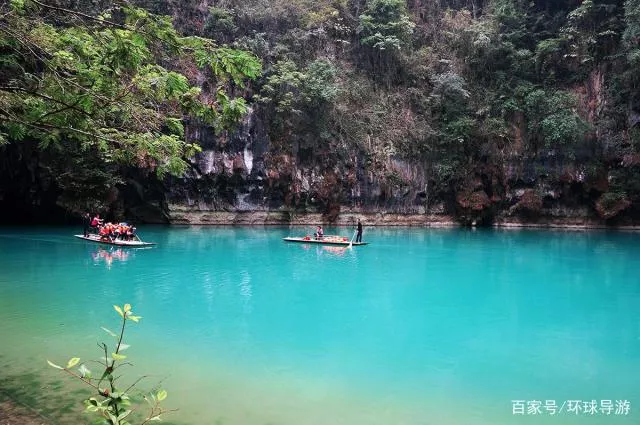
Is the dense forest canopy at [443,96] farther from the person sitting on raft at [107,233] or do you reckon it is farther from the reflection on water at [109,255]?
the reflection on water at [109,255]

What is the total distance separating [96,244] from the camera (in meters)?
20.9

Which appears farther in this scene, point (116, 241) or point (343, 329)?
point (116, 241)

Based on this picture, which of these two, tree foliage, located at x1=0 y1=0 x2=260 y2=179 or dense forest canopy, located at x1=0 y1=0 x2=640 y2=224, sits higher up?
dense forest canopy, located at x1=0 y1=0 x2=640 y2=224

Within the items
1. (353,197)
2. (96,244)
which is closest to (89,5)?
(96,244)

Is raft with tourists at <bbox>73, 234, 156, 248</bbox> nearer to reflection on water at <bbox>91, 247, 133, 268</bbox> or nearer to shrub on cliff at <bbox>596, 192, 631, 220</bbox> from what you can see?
reflection on water at <bbox>91, 247, 133, 268</bbox>

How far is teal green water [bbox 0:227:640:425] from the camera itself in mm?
6203

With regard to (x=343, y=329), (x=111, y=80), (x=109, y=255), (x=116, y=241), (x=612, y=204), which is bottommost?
(x=343, y=329)

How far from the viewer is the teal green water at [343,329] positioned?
6.20 metres

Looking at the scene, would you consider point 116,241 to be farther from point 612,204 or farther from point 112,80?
point 612,204

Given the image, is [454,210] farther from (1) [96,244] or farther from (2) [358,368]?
(2) [358,368]

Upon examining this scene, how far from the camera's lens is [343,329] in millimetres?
9250

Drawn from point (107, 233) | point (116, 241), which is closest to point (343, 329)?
point (116, 241)

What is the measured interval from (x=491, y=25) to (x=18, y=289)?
30.6m

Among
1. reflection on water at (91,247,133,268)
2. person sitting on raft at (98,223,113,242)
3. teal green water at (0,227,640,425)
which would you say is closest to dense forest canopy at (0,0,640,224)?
person sitting on raft at (98,223,113,242)
